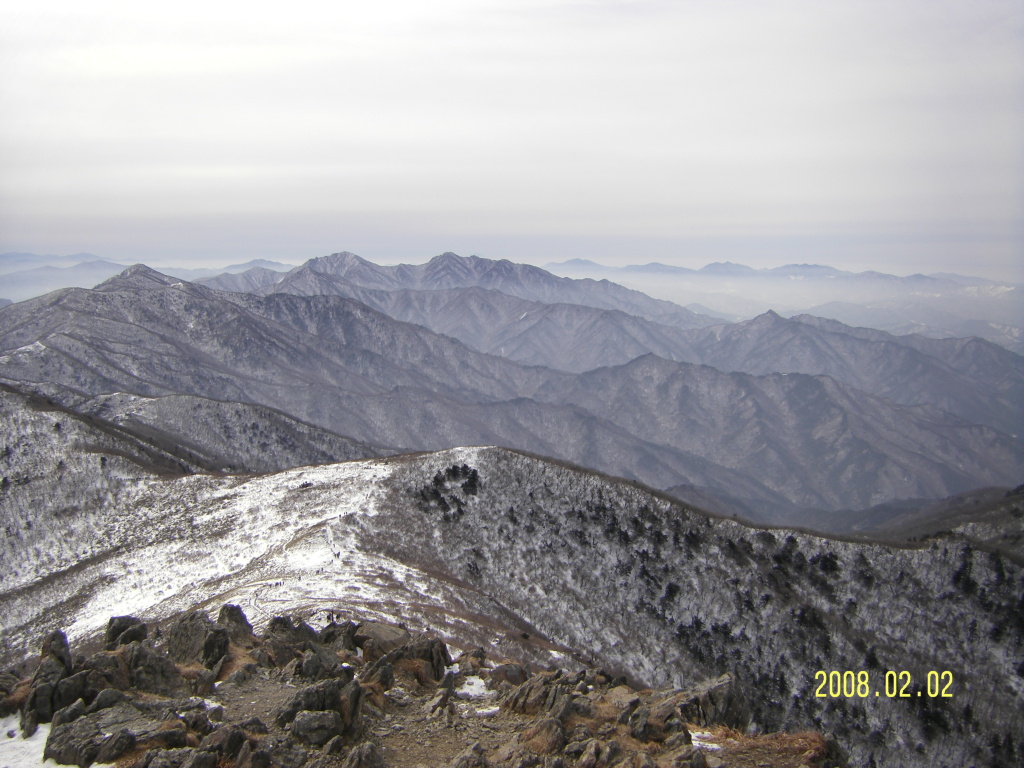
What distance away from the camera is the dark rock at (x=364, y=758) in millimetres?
17969

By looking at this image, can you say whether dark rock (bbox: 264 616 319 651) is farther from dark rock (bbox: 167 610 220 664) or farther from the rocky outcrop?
dark rock (bbox: 167 610 220 664)

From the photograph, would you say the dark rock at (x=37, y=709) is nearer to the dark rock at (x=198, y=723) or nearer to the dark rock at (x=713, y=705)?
the dark rock at (x=198, y=723)

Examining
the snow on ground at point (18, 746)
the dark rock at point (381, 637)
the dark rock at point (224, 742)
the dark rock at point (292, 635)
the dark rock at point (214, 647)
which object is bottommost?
the dark rock at point (381, 637)

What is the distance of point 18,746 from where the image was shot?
18.9 metres

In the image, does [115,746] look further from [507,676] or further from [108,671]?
[507,676]

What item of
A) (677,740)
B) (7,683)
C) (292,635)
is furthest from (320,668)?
(677,740)

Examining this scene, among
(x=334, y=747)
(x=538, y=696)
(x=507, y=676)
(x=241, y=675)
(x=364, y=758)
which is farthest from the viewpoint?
(x=507, y=676)

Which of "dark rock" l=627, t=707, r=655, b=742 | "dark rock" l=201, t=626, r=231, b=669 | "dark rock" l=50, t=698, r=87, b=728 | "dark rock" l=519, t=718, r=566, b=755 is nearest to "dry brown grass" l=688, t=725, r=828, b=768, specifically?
"dark rock" l=627, t=707, r=655, b=742

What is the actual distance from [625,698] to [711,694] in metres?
4.60

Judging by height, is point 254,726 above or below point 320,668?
above

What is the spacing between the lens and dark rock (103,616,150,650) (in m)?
26.2

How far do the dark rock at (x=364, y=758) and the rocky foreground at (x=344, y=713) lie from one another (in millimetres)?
33

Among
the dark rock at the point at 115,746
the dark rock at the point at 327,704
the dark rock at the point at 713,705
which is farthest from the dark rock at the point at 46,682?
the dark rock at the point at 713,705

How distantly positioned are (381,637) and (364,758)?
427 inches
